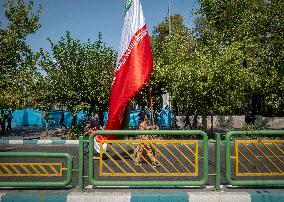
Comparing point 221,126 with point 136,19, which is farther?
point 221,126

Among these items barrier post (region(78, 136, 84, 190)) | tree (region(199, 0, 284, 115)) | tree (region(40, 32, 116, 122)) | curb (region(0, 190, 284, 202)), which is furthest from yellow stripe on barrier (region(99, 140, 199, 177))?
tree (region(199, 0, 284, 115))

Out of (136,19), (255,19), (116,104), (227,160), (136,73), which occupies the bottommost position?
(227,160)

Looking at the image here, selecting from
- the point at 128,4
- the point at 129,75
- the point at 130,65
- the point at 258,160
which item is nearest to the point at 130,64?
the point at 130,65

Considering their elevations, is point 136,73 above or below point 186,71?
below

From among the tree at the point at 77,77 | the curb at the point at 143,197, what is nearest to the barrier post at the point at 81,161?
the curb at the point at 143,197

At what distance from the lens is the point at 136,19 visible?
864 cm

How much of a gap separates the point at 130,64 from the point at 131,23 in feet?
3.77

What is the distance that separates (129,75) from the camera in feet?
26.8

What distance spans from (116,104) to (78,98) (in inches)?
471

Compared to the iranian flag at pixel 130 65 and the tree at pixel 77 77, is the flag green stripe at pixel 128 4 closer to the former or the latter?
the iranian flag at pixel 130 65

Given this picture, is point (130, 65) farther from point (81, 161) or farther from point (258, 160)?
point (258, 160)

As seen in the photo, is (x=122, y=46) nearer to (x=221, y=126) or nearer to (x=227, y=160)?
(x=227, y=160)

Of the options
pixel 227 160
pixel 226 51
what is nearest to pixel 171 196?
pixel 227 160

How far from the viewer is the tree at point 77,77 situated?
19500 millimetres
